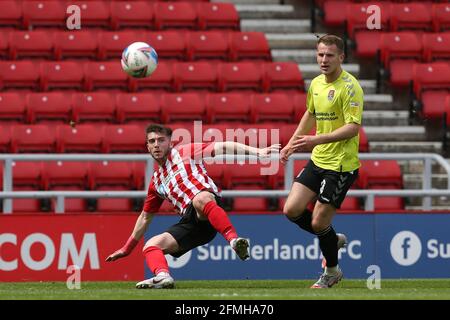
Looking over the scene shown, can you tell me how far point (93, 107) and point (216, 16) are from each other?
3.19m

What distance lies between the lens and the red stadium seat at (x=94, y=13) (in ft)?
58.7

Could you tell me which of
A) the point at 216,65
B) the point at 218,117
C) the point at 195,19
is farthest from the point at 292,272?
the point at 195,19

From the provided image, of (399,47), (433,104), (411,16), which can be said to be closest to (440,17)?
(411,16)

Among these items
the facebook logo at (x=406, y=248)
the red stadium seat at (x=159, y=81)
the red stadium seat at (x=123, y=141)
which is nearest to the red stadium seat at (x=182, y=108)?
the red stadium seat at (x=159, y=81)

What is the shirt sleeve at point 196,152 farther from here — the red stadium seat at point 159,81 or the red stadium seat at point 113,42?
the red stadium seat at point 113,42

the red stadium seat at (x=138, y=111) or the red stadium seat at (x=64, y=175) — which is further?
the red stadium seat at (x=138, y=111)

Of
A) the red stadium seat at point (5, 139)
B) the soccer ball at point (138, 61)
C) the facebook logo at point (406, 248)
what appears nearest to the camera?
the soccer ball at point (138, 61)

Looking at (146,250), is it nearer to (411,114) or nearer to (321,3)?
(411,114)

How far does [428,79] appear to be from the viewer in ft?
56.1

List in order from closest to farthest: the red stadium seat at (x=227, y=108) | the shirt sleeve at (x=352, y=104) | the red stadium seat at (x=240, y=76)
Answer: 1. the shirt sleeve at (x=352, y=104)
2. the red stadium seat at (x=227, y=108)
3. the red stadium seat at (x=240, y=76)

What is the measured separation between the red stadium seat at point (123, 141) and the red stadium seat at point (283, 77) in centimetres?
257

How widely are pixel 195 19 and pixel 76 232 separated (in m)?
6.35

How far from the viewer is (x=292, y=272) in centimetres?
1289

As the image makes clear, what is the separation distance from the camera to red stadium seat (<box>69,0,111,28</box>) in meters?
17.9
